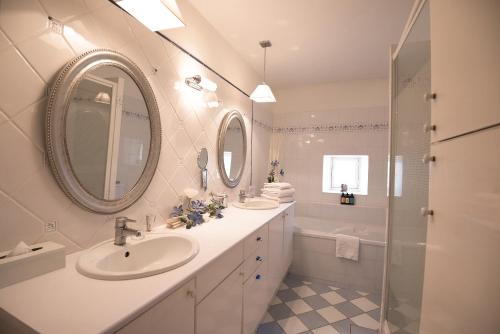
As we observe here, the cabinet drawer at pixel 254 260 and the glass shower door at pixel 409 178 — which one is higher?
the glass shower door at pixel 409 178

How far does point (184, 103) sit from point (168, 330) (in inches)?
53.8

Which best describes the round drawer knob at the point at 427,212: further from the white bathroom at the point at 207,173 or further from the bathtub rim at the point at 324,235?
the bathtub rim at the point at 324,235

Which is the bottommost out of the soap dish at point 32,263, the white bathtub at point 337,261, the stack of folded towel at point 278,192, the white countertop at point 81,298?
the white bathtub at point 337,261

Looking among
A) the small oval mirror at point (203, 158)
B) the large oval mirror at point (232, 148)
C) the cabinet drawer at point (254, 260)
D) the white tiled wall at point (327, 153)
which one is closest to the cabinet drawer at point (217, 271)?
the cabinet drawer at point (254, 260)

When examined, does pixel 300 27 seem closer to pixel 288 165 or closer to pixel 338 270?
pixel 288 165

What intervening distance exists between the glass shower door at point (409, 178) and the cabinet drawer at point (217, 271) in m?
0.89

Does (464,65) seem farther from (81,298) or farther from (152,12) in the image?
(81,298)

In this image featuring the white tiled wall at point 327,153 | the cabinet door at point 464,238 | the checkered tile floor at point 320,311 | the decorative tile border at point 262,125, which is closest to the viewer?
the cabinet door at point 464,238

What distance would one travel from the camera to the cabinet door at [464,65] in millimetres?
581

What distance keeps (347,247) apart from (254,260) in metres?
1.40

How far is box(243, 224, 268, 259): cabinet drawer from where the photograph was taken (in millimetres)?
1418

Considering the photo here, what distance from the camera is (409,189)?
1.28m

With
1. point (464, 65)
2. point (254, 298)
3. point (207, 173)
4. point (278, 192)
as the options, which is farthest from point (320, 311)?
point (464, 65)

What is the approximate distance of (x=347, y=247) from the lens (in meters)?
2.47
